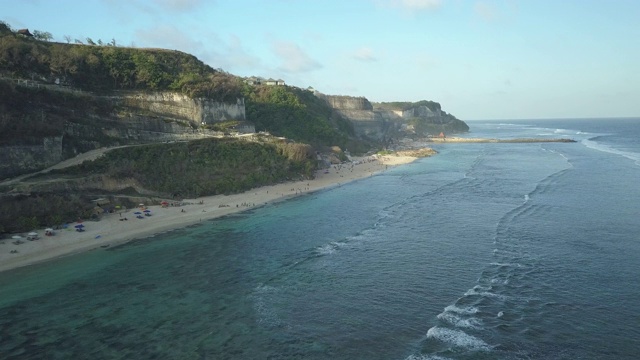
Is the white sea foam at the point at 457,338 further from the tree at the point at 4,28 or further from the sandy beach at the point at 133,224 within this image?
the tree at the point at 4,28

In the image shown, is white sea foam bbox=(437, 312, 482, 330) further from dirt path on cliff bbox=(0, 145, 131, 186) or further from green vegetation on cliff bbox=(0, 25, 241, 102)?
green vegetation on cliff bbox=(0, 25, 241, 102)

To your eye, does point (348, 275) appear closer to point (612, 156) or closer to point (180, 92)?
point (180, 92)

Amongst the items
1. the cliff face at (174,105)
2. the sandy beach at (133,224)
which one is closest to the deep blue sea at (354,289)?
the sandy beach at (133,224)

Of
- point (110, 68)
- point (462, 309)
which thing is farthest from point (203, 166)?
point (462, 309)

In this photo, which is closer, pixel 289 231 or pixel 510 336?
pixel 510 336

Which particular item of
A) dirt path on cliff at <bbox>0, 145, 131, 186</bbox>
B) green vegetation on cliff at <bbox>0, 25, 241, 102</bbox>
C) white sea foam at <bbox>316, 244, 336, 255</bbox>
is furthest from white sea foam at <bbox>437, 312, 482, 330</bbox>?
green vegetation on cliff at <bbox>0, 25, 241, 102</bbox>

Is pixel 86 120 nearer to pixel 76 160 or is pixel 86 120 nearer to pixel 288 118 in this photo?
pixel 76 160

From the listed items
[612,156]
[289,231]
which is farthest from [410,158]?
[289,231]
